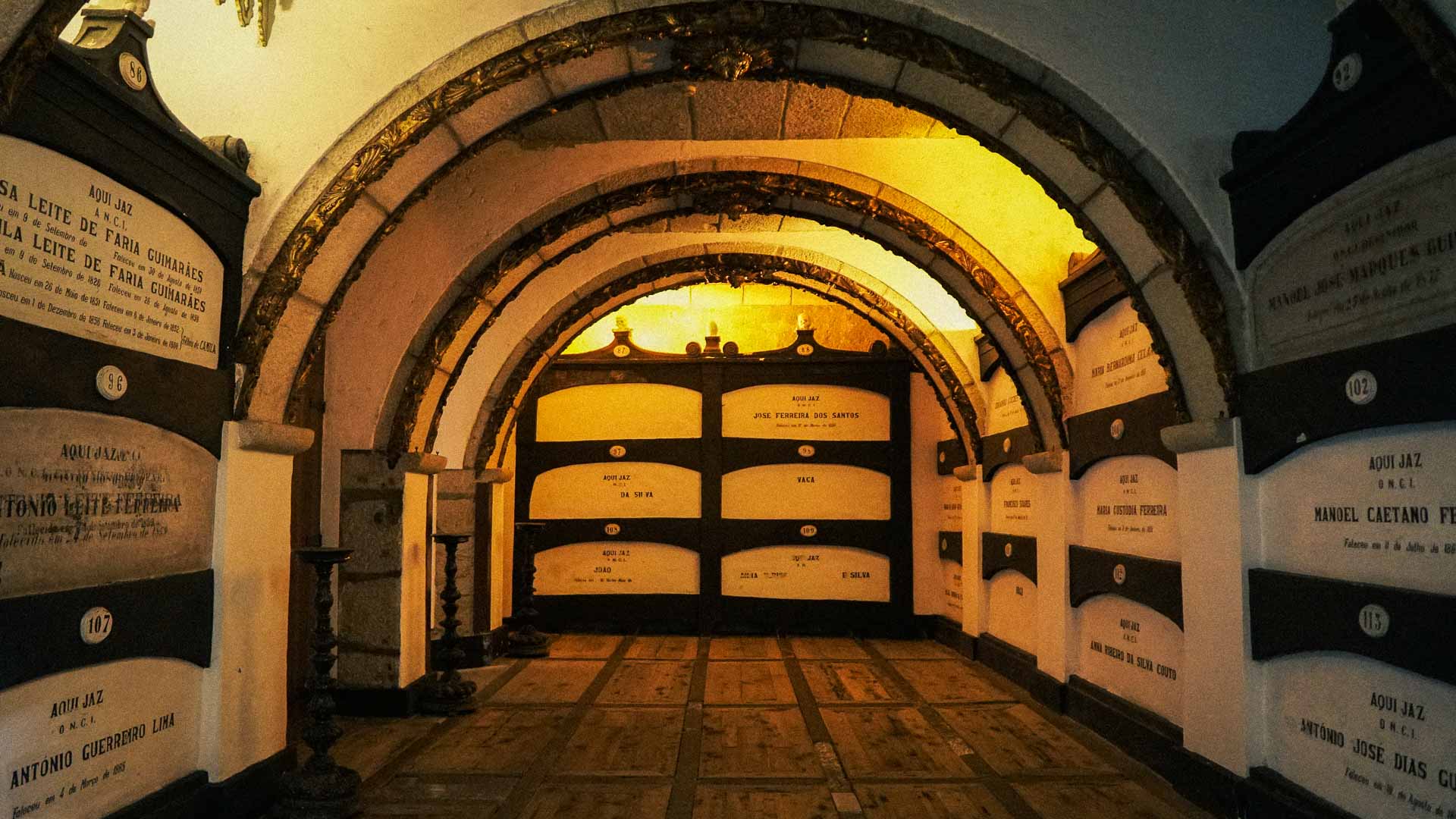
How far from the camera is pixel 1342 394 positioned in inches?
106

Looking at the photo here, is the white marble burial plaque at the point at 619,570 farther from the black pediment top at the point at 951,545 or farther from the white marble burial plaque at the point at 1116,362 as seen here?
the white marble burial plaque at the point at 1116,362

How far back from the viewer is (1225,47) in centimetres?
309

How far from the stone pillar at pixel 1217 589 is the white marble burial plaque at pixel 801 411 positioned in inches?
195

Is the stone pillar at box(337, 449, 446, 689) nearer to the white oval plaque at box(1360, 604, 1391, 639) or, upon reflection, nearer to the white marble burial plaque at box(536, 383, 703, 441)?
the white marble burial plaque at box(536, 383, 703, 441)

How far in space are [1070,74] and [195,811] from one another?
364 centimetres

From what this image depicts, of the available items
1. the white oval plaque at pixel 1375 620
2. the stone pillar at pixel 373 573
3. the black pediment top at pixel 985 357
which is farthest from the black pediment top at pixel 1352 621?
the stone pillar at pixel 373 573

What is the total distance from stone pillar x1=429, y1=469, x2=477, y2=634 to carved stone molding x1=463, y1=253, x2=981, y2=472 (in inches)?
8.6

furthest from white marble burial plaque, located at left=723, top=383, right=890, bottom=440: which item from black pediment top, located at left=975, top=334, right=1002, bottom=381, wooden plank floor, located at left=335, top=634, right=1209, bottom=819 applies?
wooden plank floor, located at left=335, top=634, right=1209, bottom=819

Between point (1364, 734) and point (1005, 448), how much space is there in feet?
11.7

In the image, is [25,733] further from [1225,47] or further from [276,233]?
[1225,47]

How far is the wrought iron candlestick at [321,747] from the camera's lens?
3352 millimetres

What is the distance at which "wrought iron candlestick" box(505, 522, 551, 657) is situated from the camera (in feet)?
23.3

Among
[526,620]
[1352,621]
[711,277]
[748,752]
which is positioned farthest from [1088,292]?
[526,620]

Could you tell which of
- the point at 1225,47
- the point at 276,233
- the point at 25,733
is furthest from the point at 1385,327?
the point at 25,733
